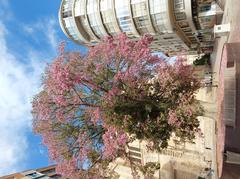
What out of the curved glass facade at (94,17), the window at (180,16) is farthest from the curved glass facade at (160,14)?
the curved glass facade at (94,17)

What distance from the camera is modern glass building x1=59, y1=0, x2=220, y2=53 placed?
26500mm

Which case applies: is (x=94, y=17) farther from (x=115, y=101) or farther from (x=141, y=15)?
(x=115, y=101)

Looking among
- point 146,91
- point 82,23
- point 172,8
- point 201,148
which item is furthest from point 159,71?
point 82,23

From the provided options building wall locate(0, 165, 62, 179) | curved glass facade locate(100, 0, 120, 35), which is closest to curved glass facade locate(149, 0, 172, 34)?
curved glass facade locate(100, 0, 120, 35)

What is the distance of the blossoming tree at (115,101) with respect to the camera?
10.5 m

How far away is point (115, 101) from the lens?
1043cm

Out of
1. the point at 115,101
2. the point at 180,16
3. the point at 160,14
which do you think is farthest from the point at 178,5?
the point at 115,101

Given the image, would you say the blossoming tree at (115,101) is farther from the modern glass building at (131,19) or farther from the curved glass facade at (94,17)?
the curved glass facade at (94,17)

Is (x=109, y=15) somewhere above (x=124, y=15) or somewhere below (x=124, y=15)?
above

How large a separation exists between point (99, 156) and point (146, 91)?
3631 mm

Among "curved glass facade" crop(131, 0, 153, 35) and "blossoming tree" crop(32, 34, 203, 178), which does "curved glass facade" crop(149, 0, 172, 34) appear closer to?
"curved glass facade" crop(131, 0, 153, 35)

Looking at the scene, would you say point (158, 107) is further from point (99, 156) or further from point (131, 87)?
Result: point (99, 156)

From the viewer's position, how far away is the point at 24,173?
35.3m

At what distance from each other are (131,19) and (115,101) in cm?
1948
